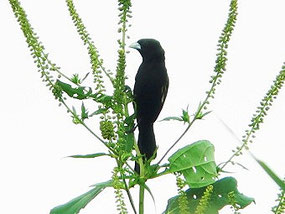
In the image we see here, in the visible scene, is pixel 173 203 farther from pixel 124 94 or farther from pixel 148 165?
pixel 124 94

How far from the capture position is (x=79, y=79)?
7.77 feet

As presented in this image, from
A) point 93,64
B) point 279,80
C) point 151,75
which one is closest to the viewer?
point 279,80

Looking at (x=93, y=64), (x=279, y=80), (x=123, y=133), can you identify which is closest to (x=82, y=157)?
(x=123, y=133)

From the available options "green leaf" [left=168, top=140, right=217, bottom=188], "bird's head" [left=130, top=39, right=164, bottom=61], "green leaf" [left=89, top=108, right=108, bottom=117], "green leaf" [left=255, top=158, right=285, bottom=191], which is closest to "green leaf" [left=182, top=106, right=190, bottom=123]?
"green leaf" [left=168, top=140, right=217, bottom=188]

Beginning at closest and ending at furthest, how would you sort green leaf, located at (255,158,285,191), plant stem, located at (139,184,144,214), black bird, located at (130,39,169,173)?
green leaf, located at (255,158,285,191), plant stem, located at (139,184,144,214), black bird, located at (130,39,169,173)

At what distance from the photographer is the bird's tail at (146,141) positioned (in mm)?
2504

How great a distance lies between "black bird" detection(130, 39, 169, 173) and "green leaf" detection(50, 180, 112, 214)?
19 centimetres

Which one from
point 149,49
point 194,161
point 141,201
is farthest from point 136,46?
point 141,201

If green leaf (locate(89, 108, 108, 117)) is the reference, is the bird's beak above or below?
above

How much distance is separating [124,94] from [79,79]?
0.21m

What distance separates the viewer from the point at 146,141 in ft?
8.25

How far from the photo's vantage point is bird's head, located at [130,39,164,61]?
2424 millimetres

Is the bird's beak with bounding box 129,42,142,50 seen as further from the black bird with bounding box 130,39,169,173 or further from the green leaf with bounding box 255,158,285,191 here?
the green leaf with bounding box 255,158,285,191

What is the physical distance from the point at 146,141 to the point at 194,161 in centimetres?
25
